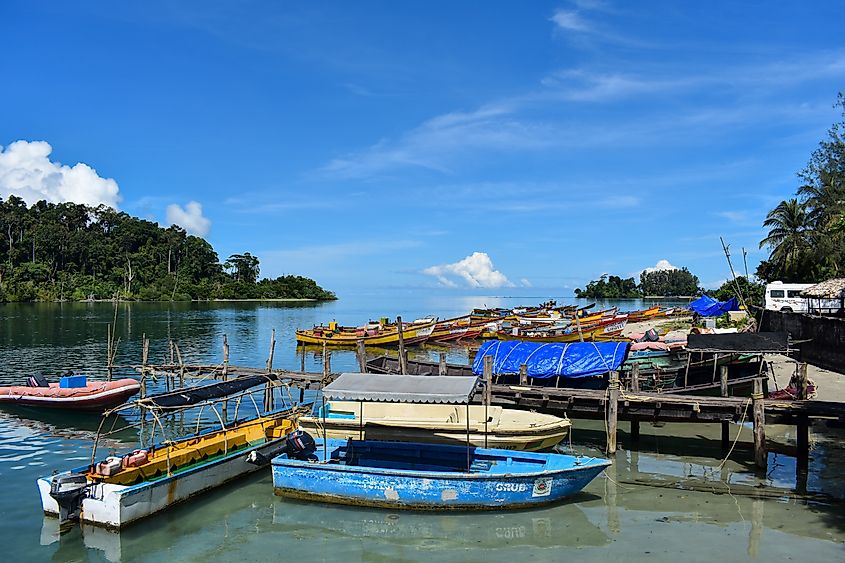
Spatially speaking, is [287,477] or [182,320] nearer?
[287,477]

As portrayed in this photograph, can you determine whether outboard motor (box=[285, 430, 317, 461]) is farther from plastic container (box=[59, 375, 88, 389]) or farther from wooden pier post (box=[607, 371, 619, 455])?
plastic container (box=[59, 375, 88, 389])

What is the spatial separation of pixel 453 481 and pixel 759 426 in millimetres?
8381

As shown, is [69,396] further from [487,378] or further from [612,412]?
[612,412]

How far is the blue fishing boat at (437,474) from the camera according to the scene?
1334cm

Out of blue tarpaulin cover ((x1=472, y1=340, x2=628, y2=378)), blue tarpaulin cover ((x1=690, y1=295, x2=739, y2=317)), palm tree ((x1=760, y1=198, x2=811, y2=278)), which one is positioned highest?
palm tree ((x1=760, y1=198, x2=811, y2=278))

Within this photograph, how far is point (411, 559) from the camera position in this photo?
11.6 meters

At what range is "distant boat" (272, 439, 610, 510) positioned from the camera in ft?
43.7

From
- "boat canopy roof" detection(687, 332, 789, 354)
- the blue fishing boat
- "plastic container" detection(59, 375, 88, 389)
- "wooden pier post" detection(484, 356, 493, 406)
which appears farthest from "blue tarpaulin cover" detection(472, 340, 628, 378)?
"plastic container" detection(59, 375, 88, 389)

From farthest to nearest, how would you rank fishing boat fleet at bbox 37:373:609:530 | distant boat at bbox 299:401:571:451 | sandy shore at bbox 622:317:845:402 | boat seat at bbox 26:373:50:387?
boat seat at bbox 26:373:50:387
sandy shore at bbox 622:317:845:402
distant boat at bbox 299:401:571:451
fishing boat fleet at bbox 37:373:609:530

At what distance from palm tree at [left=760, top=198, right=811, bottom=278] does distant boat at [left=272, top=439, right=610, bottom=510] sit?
5037cm

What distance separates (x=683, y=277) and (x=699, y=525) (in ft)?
633

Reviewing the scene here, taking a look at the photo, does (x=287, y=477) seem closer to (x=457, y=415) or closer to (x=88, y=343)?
(x=457, y=415)

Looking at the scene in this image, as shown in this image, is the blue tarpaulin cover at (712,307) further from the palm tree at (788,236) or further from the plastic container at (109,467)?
the plastic container at (109,467)

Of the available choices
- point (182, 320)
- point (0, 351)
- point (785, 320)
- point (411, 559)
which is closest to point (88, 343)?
point (0, 351)
